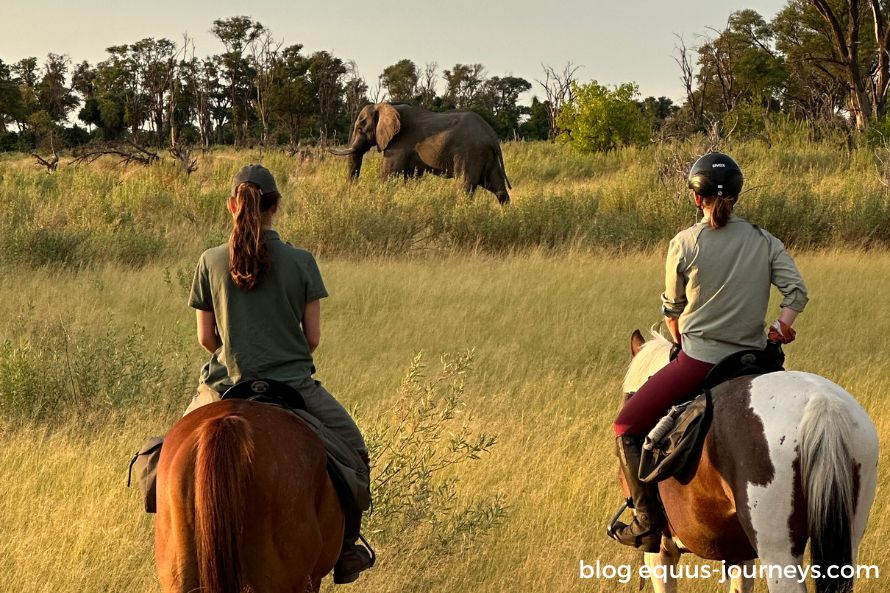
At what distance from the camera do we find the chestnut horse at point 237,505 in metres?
2.80

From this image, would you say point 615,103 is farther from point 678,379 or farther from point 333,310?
point 678,379

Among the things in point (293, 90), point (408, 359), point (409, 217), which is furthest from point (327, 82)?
point (408, 359)

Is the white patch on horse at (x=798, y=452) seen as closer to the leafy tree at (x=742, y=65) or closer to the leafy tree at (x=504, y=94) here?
the leafy tree at (x=742, y=65)

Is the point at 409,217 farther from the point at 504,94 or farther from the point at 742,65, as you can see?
the point at 504,94

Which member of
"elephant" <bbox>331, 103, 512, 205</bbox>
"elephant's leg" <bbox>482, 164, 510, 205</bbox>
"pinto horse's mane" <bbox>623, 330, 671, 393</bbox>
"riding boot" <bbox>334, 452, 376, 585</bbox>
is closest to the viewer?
"riding boot" <bbox>334, 452, 376, 585</bbox>

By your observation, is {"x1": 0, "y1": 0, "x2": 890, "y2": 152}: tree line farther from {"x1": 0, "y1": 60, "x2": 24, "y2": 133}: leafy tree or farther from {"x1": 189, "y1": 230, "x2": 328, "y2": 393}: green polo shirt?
{"x1": 189, "y1": 230, "x2": 328, "y2": 393}: green polo shirt

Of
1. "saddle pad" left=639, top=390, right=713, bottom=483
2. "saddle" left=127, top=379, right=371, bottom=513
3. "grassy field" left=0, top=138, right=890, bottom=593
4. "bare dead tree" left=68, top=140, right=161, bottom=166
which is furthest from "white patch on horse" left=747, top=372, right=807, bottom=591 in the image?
"bare dead tree" left=68, top=140, right=161, bottom=166

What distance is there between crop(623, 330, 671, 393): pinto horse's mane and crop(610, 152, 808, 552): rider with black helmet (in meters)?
0.36

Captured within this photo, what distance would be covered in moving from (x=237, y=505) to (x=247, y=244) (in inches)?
35.3

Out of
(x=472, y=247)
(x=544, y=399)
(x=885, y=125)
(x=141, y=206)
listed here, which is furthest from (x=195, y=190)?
(x=885, y=125)

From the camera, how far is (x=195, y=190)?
1744 cm

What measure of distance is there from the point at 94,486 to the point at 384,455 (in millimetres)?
1547

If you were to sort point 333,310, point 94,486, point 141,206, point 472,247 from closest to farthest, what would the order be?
point 94,486, point 333,310, point 472,247, point 141,206

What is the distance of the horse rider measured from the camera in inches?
134
